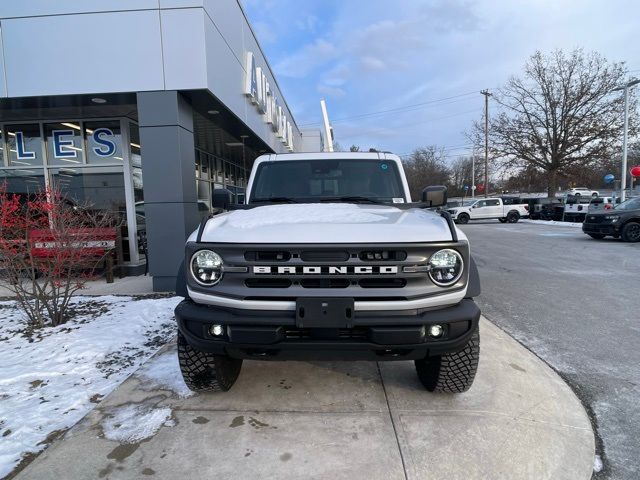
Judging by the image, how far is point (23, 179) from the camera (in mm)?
9055

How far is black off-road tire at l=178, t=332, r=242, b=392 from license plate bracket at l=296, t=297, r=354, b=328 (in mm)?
860

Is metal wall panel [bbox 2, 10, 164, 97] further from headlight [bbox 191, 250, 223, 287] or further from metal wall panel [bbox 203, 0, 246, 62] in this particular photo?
headlight [bbox 191, 250, 223, 287]

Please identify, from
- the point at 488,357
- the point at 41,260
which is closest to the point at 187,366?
the point at 488,357

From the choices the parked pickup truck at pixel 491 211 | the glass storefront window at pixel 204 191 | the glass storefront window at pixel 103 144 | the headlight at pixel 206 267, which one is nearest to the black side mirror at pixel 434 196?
the headlight at pixel 206 267

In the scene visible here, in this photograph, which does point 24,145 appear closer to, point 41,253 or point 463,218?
point 41,253

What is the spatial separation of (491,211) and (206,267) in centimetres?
2936

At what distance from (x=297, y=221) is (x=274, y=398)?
144 centimetres

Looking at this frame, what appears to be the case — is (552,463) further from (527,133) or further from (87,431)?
(527,133)

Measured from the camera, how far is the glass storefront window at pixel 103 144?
8773mm

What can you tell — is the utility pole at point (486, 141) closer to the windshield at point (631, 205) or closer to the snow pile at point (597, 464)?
the windshield at point (631, 205)

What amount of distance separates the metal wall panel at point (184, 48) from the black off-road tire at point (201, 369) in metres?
4.81

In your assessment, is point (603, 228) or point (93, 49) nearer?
Answer: point (93, 49)

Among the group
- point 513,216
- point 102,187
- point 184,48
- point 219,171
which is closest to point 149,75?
point 184,48

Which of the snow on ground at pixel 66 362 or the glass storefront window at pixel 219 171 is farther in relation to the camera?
the glass storefront window at pixel 219 171
